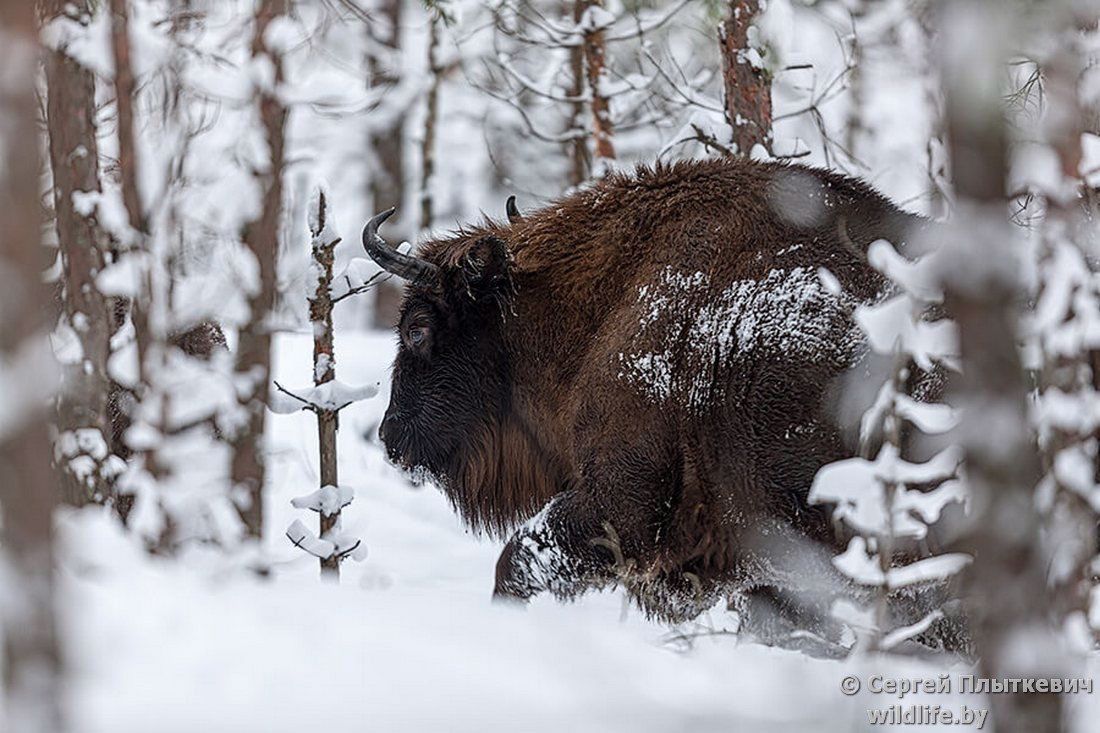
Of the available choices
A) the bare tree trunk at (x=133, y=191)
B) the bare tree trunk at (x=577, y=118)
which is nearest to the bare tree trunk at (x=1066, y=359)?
the bare tree trunk at (x=133, y=191)

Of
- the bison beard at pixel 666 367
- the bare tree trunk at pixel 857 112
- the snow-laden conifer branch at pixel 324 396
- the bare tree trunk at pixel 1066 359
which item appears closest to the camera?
the bare tree trunk at pixel 1066 359

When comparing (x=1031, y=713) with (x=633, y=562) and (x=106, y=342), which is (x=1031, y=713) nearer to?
(x=633, y=562)

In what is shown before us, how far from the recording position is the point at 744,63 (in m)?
6.30

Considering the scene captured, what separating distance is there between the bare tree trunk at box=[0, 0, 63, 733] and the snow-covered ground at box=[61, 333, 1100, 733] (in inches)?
4.3

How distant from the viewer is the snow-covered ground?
2.43m

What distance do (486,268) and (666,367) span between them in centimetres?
111

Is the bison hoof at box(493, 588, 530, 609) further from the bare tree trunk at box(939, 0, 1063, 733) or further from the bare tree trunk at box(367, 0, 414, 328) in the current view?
the bare tree trunk at box(367, 0, 414, 328)

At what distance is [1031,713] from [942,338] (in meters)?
0.82

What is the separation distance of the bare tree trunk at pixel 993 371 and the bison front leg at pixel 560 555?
281cm

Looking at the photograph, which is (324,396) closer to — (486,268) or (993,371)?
(486,268)

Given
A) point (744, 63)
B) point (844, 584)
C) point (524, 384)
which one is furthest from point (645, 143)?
point (844, 584)

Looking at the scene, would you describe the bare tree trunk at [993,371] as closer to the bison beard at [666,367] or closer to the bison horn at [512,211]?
the bison beard at [666,367]

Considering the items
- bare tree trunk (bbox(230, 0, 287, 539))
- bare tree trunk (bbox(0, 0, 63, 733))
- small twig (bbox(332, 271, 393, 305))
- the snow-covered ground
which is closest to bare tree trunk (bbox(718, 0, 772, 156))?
small twig (bbox(332, 271, 393, 305))

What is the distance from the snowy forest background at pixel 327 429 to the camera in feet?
7.52
